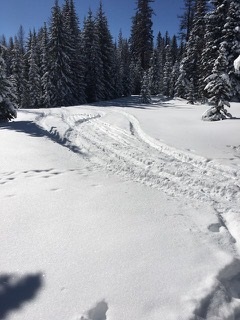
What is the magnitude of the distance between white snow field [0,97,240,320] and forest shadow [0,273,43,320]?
11 mm

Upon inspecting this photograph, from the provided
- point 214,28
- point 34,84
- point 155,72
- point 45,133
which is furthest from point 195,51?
point 45,133

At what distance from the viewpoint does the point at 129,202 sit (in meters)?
4.93

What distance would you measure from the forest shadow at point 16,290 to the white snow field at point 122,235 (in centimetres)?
1

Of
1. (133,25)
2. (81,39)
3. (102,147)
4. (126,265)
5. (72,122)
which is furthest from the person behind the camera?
(133,25)

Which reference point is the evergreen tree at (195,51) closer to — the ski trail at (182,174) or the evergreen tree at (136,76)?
the evergreen tree at (136,76)

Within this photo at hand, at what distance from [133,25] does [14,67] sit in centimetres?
3021

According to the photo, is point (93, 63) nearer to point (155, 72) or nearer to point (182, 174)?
point (155, 72)

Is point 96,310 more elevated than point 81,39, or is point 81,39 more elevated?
point 81,39

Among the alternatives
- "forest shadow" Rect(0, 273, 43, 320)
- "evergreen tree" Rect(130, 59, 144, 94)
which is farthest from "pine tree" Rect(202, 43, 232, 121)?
"evergreen tree" Rect(130, 59, 144, 94)

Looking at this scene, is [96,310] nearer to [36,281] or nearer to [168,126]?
[36,281]

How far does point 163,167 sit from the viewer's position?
6.63 metres

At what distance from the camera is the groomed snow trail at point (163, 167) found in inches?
194

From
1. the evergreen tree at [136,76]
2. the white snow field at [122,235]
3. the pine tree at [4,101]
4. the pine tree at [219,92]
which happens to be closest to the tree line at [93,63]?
the evergreen tree at [136,76]

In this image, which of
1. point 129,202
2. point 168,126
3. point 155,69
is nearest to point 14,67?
point 155,69
